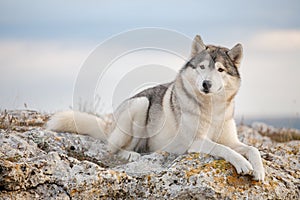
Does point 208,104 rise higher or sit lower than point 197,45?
lower

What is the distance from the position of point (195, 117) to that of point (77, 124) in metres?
2.55

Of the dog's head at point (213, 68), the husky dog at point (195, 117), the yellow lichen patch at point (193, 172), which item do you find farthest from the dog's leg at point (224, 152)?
the dog's head at point (213, 68)

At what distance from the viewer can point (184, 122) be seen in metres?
6.76

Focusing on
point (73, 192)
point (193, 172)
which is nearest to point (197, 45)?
point (193, 172)

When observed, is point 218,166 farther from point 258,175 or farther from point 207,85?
point 207,85

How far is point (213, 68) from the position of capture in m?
6.50

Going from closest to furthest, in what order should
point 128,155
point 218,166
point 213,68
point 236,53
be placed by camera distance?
1. point 218,166
2. point 213,68
3. point 236,53
4. point 128,155

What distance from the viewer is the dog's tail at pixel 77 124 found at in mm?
7955

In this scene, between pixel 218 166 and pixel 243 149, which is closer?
pixel 218 166

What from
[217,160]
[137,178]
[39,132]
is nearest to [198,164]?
[217,160]

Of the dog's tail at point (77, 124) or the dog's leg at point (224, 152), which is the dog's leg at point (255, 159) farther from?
the dog's tail at point (77, 124)

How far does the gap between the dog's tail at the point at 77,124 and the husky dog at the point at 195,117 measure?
0.07 ft

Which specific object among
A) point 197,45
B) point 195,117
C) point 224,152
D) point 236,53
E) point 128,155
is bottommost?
point 128,155

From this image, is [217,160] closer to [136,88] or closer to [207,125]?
[207,125]
